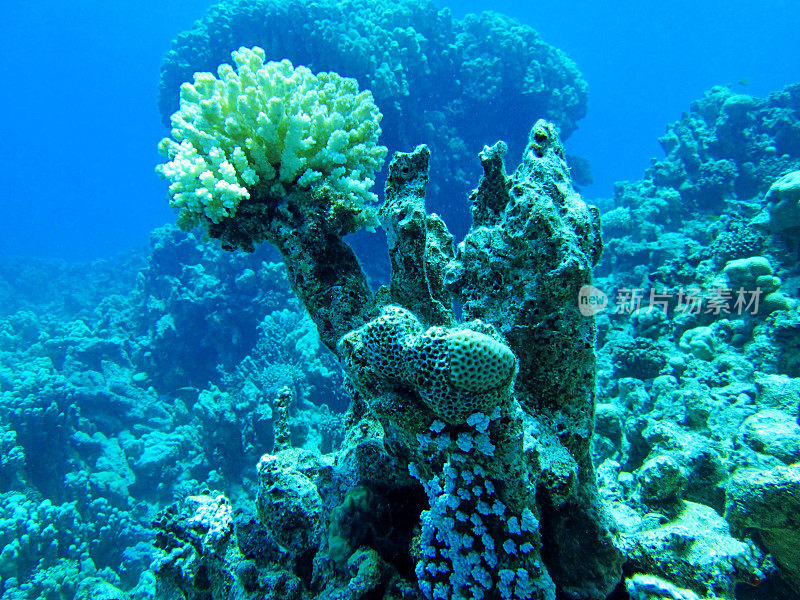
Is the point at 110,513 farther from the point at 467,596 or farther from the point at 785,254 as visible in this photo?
the point at 785,254

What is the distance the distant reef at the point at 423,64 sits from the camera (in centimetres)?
1343

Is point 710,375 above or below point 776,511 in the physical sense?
above

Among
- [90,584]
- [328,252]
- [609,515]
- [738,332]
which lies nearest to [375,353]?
[328,252]

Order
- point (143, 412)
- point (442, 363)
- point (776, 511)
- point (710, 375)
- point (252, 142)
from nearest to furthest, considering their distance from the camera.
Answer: point (442, 363), point (252, 142), point (776, 511), point (710, 375), point (143, 412)

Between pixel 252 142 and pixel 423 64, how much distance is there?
46.7 feet

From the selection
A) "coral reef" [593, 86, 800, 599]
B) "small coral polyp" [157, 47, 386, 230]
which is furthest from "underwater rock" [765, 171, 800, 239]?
"small coral polyp" [157, 47, 386, 230]

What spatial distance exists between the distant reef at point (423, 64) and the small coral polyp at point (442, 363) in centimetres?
1245

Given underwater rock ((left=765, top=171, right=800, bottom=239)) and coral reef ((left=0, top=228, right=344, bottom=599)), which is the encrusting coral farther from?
underwater rock ((left=765, top=171, right=800, bottom=239))

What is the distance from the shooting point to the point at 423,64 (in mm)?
14633

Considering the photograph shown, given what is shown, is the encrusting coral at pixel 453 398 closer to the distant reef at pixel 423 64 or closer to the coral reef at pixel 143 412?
the coral reef at pixel 143 412

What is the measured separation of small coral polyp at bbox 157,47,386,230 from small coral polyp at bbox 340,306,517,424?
143 cm

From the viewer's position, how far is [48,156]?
10388 centimetres

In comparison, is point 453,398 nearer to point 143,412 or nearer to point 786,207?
point 786,207

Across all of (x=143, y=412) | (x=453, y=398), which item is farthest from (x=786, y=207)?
(x=143, y=412)
